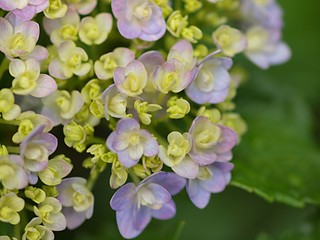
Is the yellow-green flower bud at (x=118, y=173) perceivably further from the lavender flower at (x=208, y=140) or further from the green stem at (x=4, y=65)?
the green stem at (x=4, y=65)

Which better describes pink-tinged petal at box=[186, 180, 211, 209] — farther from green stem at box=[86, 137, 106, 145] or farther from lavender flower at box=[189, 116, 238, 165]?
green stem at box=[86, 137, 106, 145]

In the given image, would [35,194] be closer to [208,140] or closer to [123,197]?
[123,197]

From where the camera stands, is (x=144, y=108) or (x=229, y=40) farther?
(x=229, y=40)

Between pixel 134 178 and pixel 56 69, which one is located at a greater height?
pixel 56 69

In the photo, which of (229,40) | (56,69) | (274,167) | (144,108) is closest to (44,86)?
(56,69)

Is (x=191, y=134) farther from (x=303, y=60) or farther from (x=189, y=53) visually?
(x=303, y=60)

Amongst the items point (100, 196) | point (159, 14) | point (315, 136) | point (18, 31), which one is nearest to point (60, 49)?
point (18, 31)

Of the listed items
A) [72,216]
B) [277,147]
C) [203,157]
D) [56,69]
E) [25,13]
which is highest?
[25,13]

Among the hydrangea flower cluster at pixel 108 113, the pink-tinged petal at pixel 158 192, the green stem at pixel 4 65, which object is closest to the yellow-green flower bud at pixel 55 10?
the hydrangea flower cluster at pixel 108 113
